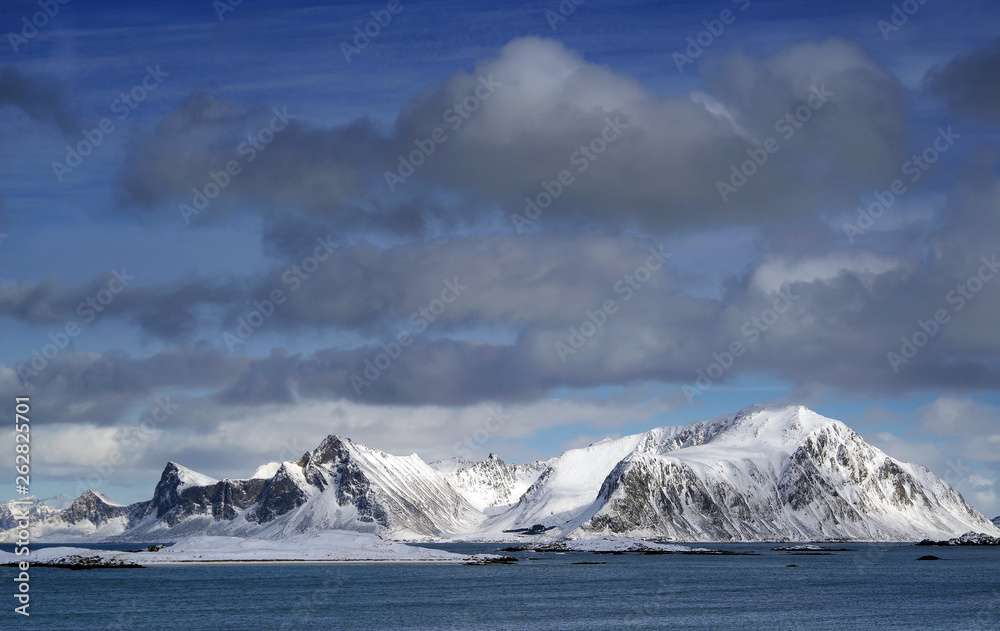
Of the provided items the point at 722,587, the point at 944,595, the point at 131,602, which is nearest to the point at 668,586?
the point at 722,587

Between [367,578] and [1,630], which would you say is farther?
[367,578]

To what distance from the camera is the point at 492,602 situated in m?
145

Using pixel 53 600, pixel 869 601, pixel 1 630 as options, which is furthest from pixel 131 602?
pixel 869 601

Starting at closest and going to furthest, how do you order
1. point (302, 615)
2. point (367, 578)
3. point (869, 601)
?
point (302, 615), point (869, 601), point (367, 578)

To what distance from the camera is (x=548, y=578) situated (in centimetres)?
19488

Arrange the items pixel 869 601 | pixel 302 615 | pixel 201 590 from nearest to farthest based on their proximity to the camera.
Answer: pixel 302 615 → pixel 869 601 → pixel 201 590

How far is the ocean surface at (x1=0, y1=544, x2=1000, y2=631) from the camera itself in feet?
394

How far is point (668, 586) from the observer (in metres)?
178

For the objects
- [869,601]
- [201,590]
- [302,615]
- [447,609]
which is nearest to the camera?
[302,615]

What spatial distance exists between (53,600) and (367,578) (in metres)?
60.8

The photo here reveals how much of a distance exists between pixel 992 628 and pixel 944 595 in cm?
5014

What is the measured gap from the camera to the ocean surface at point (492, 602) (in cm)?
12000

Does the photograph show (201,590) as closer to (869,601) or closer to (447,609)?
(447,609)

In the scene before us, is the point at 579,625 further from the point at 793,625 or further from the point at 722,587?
the point at 722,587
